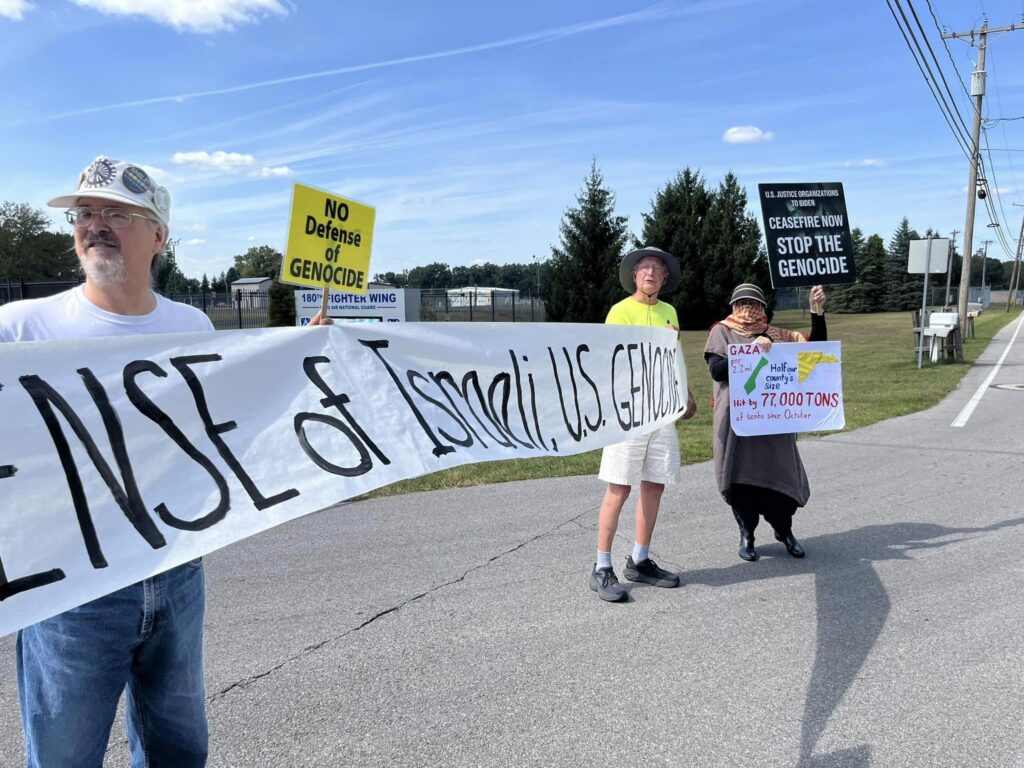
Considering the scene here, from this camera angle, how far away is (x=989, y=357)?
22078 millimetres

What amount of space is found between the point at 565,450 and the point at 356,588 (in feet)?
5.17

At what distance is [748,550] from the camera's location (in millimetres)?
4980

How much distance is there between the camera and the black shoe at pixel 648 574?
452 cm

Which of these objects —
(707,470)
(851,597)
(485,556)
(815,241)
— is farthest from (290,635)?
(707,470)

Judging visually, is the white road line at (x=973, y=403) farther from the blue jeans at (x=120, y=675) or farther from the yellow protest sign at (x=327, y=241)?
the blue jeans at (x=120, y=675)

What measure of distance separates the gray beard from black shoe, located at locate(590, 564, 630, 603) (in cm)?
311


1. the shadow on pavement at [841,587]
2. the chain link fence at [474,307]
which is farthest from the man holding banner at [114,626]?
the chain link fence at [474,307]

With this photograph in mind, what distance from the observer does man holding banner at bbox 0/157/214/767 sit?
1.86 meters

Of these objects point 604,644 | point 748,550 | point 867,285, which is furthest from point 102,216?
point 867,285

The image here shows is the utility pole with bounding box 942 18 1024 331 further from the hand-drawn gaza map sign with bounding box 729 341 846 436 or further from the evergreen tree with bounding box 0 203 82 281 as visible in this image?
the evergreen tree with bounding box 0 203 82 281

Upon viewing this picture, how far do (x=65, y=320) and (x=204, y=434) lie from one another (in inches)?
18.8

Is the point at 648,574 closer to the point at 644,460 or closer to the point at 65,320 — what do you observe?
the point at 644,460

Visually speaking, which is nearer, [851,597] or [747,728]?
[747,728]

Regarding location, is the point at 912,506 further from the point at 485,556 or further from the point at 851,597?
the point at 485,556
